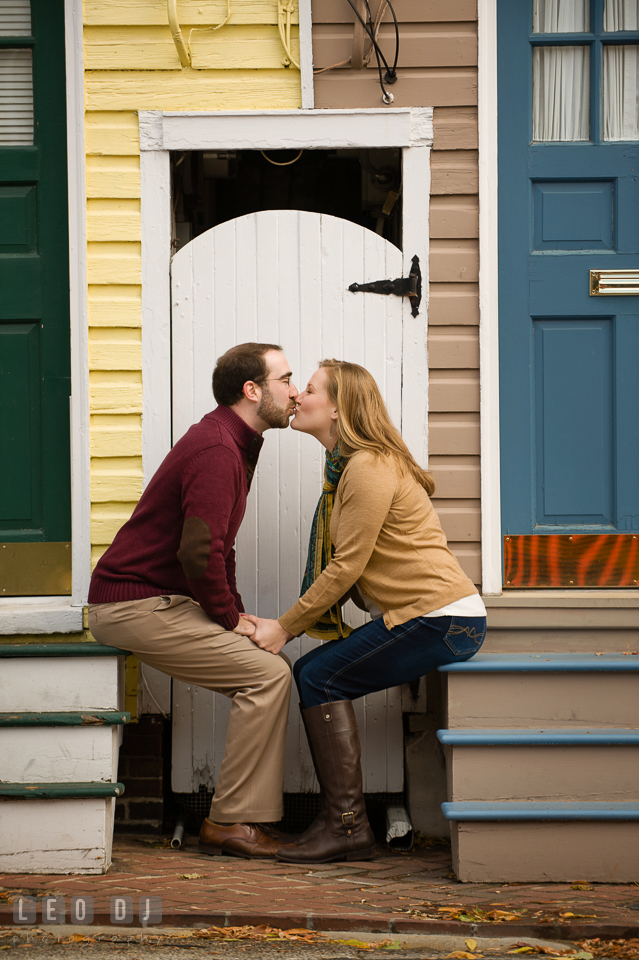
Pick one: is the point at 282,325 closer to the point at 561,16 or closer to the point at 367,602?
the point at 367,602

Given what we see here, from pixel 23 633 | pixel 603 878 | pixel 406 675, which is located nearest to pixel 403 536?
pixel 406 675

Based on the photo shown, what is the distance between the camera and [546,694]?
9.95 ft

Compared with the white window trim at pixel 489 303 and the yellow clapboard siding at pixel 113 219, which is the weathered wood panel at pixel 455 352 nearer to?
the white window trim at pixel 489 303

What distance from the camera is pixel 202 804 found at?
11.7ft

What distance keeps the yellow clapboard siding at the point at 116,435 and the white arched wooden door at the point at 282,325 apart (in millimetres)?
170

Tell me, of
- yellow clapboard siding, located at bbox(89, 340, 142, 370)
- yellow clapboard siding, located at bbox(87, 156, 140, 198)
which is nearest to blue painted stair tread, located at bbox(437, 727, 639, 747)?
yellow clapboard siding, located at bbox(89, 340, 142, 370)

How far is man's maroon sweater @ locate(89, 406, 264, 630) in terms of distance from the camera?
3.00 metres

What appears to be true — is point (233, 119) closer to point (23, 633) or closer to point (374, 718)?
point (23, 633)

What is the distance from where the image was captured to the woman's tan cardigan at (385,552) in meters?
3.02

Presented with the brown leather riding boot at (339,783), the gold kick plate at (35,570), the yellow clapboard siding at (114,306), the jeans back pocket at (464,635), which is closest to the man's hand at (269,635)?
the brown leather riding boot at (339,783)

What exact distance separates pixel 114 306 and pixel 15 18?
1368 millimetres

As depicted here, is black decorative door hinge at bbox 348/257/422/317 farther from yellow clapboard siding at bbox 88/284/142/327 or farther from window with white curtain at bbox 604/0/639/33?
window with white curtain at bbox 604/0/639/33

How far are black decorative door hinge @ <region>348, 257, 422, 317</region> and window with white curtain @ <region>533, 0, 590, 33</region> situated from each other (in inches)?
46.8

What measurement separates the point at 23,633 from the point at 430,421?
75.5 inches
